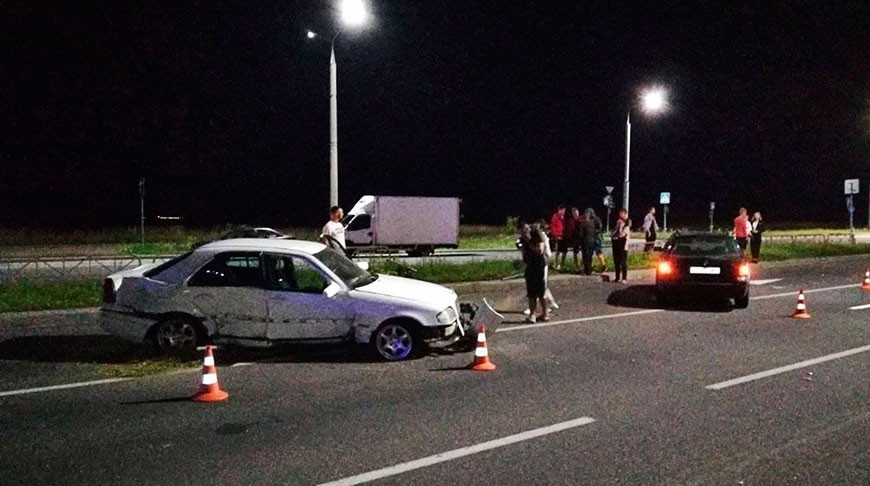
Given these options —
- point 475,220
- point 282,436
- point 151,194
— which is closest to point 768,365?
point 282,436

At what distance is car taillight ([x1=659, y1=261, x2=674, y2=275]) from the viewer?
13.7 metres

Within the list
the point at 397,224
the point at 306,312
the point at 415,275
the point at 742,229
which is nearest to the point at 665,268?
the point at 415,275

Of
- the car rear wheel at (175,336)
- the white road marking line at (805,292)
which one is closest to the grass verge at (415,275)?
the car rear wheel at (175,336)

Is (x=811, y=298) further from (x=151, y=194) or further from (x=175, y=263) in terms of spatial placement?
(x=151, y=194)

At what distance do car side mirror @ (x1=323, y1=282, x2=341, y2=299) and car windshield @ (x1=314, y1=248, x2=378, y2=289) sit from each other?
0.18 metres

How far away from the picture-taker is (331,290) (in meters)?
8.68

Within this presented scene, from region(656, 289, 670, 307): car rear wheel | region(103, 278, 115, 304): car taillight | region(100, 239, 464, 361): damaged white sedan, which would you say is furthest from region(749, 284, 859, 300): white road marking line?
region(103, 278, 115, 304): car taillight

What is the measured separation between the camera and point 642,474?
501cm

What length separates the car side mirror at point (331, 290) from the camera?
28.4ft

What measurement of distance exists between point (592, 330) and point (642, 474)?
6289mm

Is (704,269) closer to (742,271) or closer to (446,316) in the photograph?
(742,271)

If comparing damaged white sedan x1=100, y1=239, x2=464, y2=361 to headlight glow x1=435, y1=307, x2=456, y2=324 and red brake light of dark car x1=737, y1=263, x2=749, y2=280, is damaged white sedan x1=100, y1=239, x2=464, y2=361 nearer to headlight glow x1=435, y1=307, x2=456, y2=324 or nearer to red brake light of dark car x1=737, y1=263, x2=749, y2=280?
headlight glow x1=435, y1=307, x2=456, y2=324

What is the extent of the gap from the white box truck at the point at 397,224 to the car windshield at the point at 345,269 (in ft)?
64.0

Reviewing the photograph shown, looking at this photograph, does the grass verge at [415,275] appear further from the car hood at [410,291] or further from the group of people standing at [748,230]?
the car hood at [410,291]
